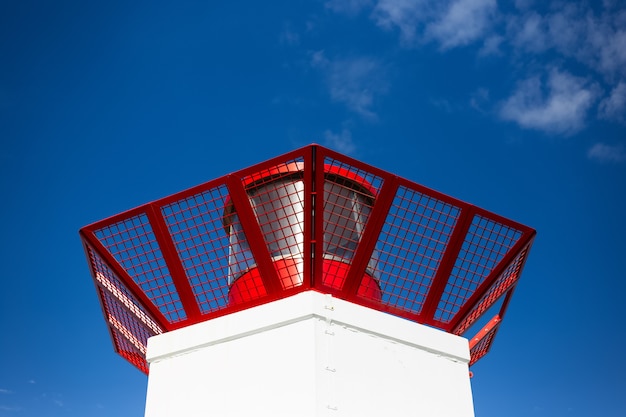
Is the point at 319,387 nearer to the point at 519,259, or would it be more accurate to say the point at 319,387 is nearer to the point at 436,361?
the point at 436,361

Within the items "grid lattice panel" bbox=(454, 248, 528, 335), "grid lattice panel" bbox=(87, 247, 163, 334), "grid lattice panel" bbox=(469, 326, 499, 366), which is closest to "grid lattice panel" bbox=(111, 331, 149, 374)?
"grid lattice panel" bbox=(87, 247, 163, 334)

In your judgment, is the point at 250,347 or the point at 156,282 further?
the point at 156,282

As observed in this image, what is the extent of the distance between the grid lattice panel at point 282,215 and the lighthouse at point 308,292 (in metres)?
0.02

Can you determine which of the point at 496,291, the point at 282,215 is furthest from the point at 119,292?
the point at 496,291

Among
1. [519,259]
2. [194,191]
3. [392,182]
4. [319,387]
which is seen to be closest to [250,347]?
[319,387]

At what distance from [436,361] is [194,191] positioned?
9.52ft

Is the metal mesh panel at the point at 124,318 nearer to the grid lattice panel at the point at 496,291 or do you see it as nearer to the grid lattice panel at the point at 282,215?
the grid lattice panel at the point at 282,215

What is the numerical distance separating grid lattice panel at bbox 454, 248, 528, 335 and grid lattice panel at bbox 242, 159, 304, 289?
2.04m

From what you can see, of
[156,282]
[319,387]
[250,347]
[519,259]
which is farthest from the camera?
[519,259]

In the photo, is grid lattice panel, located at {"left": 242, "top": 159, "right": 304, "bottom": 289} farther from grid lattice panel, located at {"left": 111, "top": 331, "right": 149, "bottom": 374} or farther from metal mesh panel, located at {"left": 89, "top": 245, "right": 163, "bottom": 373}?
grid lattice panel, located at {"left": 111, "top": 331, "right": 149, "bottom": 374}

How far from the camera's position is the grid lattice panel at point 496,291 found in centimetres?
831

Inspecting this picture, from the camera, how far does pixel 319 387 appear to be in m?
6.57

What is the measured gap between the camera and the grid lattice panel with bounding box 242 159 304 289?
24.2 feet

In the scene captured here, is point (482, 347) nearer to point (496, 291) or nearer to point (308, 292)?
point (496, 291)
